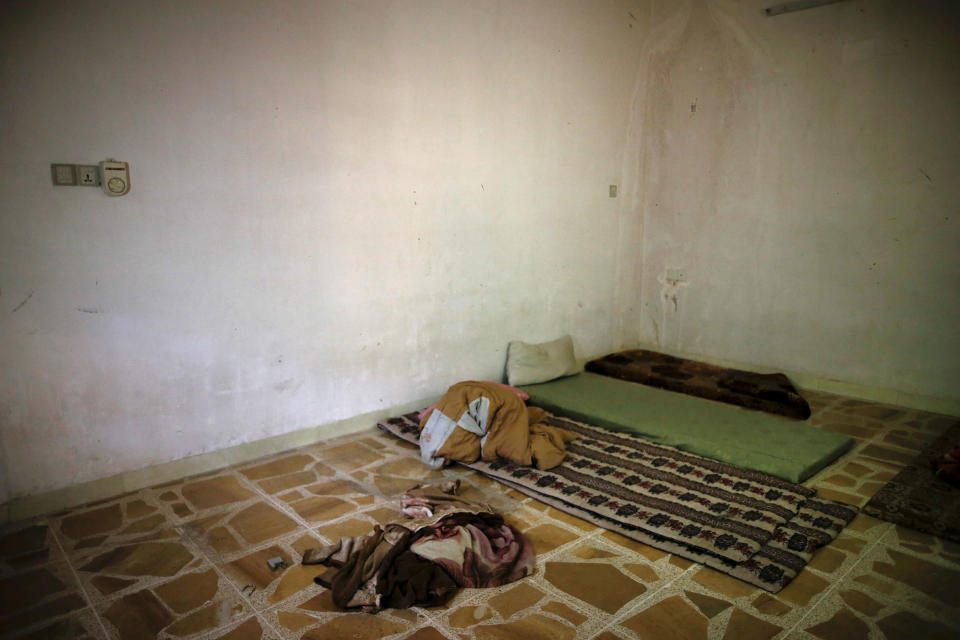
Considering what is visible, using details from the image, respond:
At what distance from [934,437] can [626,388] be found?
1954 millimetres

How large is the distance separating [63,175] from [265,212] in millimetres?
941

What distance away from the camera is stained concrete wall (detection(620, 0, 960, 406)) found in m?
4.26

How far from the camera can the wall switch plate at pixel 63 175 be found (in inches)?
108

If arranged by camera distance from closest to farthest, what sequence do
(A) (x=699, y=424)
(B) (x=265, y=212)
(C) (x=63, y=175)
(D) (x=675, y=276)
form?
(C) (x=63, y=175) < (B) (x=265, y=212) < (A) (x=699, y=424) < (D) (x=675, y=276)

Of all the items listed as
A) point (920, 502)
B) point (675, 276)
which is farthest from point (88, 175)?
point (675, 276)

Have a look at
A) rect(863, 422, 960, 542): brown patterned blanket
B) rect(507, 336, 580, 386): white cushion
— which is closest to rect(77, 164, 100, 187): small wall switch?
rect(507, 336, 580, 386): white cushion

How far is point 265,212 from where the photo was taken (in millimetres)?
3396

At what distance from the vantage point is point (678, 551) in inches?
103

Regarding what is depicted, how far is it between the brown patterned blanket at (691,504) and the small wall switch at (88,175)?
2.14m

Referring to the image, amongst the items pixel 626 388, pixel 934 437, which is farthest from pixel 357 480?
pixel 934 437

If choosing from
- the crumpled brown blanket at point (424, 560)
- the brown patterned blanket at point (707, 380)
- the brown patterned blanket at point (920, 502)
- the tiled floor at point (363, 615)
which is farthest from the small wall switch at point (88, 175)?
the brown patterned blanket at point (920, 502)

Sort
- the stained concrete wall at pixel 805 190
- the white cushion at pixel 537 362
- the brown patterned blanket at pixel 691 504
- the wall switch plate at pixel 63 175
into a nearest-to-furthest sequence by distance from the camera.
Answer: the brown patterned blanket at pixel 691 504, the wall switch plate at pixel 63 175, the stained concrete wall at pixel 805 190, the white cushion at pixel 537 362

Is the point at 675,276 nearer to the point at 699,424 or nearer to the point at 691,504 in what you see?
the point at 699,424

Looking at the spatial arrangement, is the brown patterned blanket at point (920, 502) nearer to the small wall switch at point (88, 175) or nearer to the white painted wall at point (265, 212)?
the white painted wall at point (265, 212)
